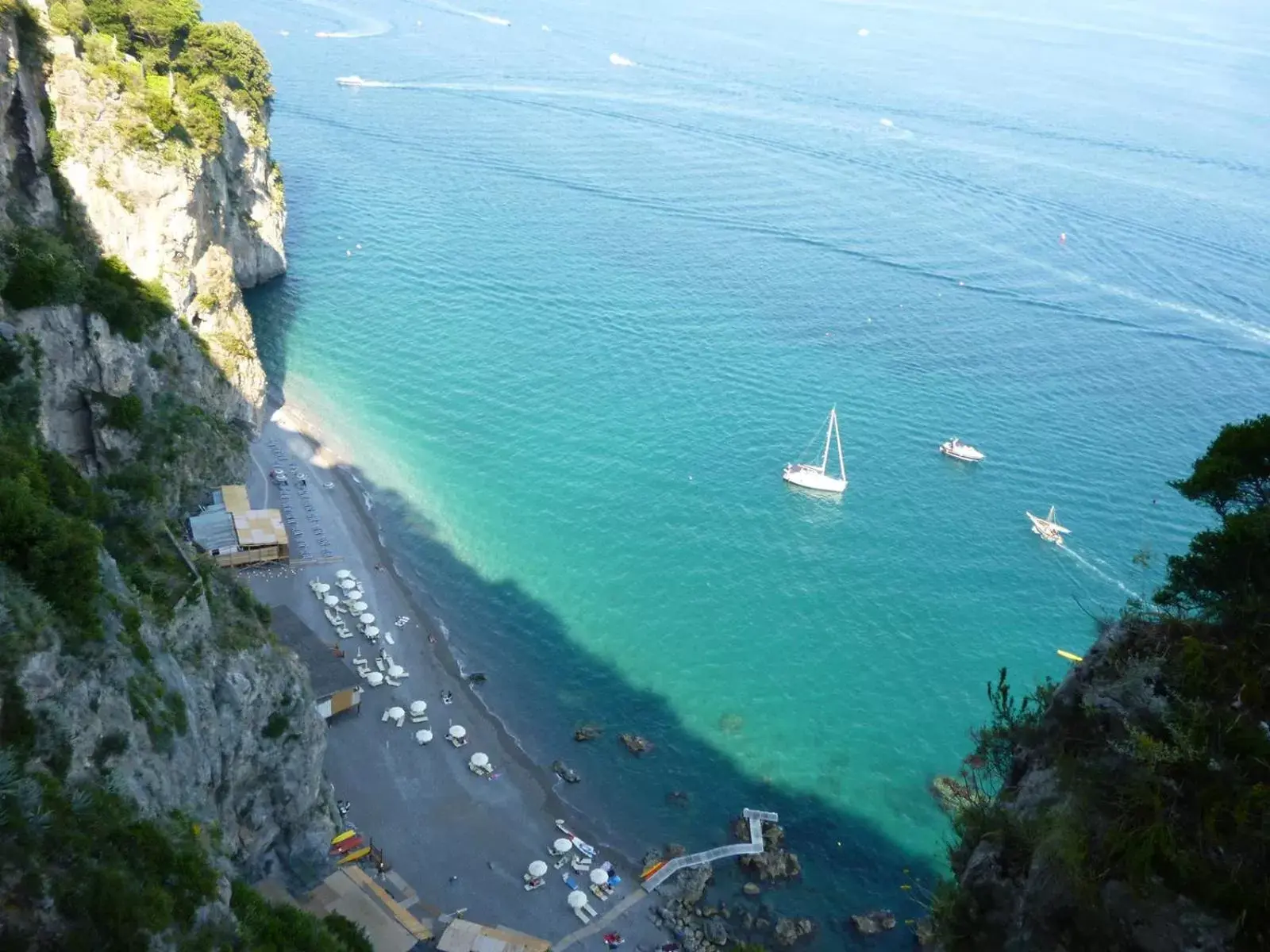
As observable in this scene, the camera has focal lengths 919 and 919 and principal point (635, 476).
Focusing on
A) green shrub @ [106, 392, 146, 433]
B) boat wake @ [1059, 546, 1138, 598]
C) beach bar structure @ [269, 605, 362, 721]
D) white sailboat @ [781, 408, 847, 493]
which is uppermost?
green shrub @ [106, 392, 146, 433]

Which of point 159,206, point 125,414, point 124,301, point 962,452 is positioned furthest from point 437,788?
point 962,452

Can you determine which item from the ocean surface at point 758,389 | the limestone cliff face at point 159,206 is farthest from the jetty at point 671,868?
the limestone cliff face at point 159,206

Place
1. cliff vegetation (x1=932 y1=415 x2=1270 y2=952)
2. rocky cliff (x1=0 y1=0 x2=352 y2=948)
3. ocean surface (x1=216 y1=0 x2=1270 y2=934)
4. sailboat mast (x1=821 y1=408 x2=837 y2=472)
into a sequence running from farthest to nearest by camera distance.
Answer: sailboat mast (x1=821 y1=408 x2=837 y2=472)
ocean surface (x1=216 y1=0 x2=1270 y2=934)
rocky cliff (x1=0 y1=0 x2=352 y2=948)
cliff vegetation (x1=932 y1=415 x2=1270 y2=952)

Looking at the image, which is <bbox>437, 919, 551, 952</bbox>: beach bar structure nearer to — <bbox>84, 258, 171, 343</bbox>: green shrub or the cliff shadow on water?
the cliff shadow on water

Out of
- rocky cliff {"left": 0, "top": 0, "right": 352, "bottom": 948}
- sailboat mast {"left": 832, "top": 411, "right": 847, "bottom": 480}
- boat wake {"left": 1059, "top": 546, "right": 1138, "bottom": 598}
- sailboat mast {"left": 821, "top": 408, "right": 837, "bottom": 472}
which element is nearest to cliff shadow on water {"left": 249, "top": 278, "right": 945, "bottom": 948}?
rocky cliff {"left": 0, "top": 0, "right": 352, "bottom": 948}

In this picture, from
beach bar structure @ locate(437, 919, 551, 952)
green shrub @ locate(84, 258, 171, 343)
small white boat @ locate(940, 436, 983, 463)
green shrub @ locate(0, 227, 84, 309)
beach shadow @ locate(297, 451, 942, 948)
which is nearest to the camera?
A: green shrub @ locate(0, 227, 84, 309)

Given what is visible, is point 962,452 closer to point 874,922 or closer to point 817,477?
point 817,477

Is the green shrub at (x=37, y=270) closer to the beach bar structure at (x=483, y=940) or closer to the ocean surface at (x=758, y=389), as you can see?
the ocean surface at (x=758, y=389)
